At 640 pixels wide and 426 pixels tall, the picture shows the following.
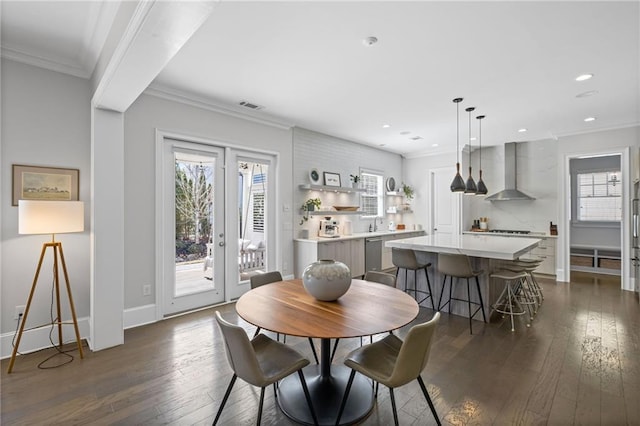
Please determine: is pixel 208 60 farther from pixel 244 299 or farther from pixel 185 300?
pixel 185 300

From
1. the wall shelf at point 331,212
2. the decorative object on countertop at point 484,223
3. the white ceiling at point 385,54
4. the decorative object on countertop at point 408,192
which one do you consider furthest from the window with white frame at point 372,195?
the white ceiling at point 385,54

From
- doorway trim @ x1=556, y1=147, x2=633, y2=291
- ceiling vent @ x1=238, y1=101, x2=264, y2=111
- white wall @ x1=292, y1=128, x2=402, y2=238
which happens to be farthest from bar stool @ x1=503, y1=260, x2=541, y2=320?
ceiling vent @ x1=238, y1=101, x2=264, y2=111

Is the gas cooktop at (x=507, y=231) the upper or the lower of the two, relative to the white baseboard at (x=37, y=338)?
upper

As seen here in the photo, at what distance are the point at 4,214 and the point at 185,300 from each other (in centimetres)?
197

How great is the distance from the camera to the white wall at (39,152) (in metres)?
2.84

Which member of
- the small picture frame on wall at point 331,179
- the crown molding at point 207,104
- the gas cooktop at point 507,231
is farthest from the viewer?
the gas cooktop at point 507,231

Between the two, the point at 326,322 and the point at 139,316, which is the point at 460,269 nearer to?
the point at 326,322

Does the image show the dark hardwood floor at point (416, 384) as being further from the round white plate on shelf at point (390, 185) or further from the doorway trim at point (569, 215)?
the round white plate on shelf at point (390, 185)

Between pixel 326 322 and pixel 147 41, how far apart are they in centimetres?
202

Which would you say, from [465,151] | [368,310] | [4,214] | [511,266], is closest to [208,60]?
[4,214]

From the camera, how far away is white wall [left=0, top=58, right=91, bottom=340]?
284 centimetres

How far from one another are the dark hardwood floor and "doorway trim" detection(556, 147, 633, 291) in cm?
216

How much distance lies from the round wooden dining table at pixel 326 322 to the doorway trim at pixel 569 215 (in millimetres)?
5090

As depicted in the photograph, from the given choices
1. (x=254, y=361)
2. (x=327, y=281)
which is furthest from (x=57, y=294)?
(x=327, y=281)
